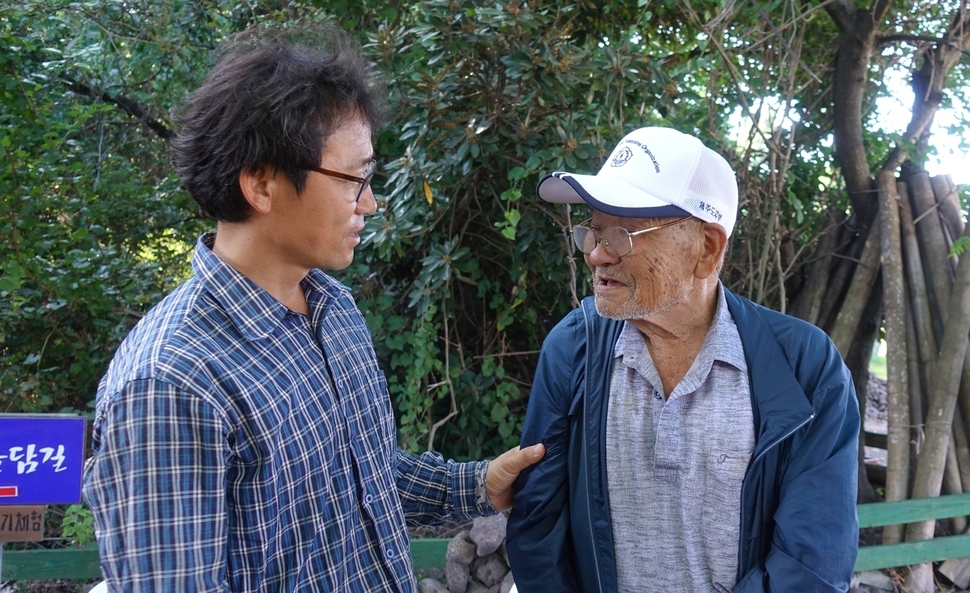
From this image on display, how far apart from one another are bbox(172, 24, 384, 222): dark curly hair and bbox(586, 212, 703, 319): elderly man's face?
76 cm

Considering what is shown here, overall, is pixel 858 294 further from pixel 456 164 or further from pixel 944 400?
pixel 456 164

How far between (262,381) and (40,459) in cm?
162

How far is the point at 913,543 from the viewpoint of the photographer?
14.9 ft

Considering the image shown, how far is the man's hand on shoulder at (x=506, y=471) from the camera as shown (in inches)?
83.4

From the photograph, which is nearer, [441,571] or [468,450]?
[441,571]

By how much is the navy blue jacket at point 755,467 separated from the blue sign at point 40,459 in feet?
5.11

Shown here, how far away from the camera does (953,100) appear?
540cm

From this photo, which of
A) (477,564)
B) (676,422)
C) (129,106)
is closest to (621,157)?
(676,422)

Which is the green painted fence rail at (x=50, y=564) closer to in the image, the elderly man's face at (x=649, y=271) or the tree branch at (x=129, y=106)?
the elderly man's face at (x=649, y=271)

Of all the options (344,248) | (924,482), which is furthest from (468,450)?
(344,248)

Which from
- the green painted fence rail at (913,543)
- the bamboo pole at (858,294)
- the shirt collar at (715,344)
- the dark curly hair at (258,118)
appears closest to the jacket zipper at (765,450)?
the shirt collar at (715,344)

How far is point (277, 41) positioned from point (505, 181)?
9.05ft

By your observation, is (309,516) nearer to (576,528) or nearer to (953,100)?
(576,528)

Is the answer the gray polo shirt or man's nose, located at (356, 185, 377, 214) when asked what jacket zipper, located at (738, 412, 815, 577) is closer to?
the gray polo shirt
